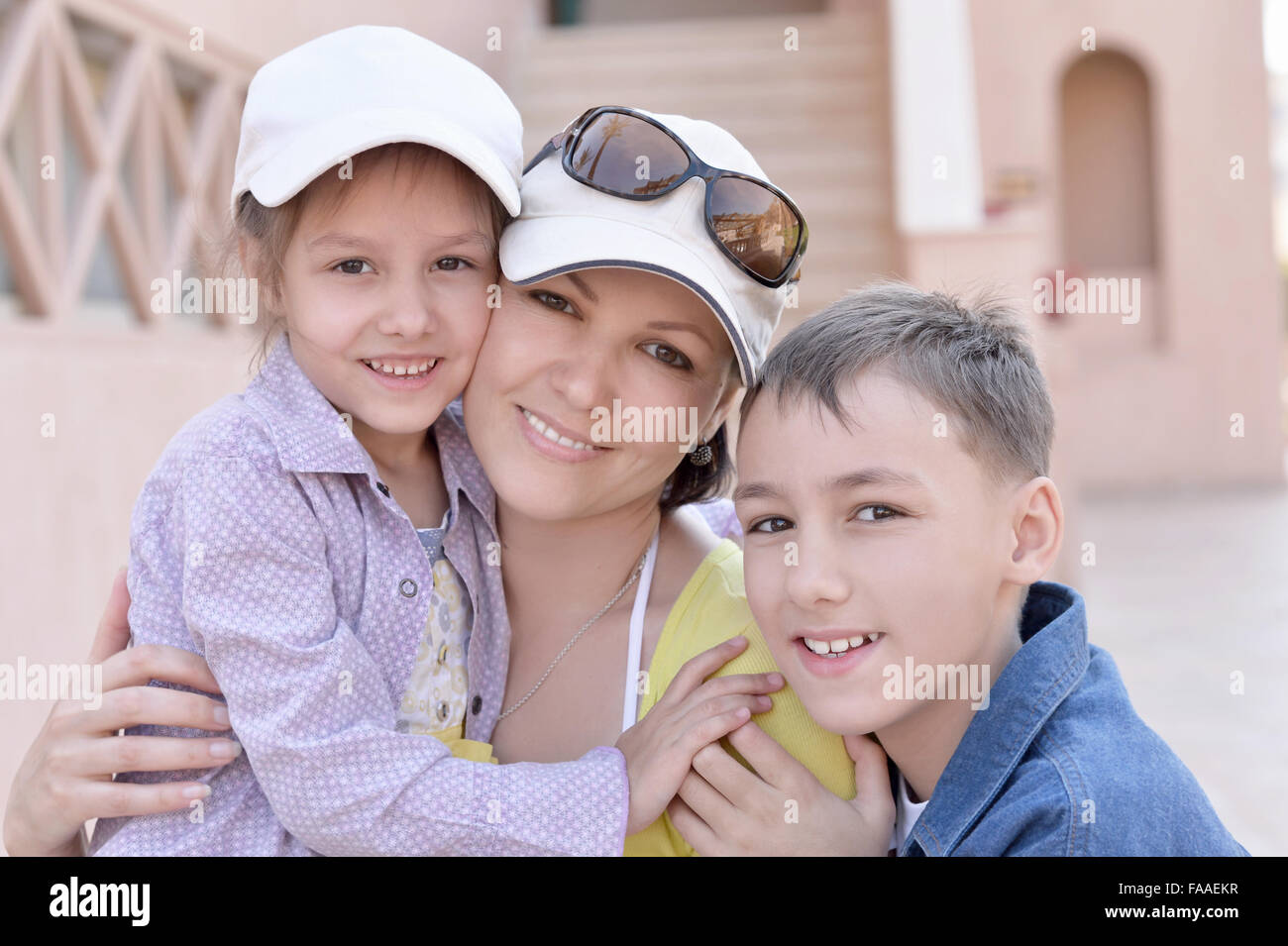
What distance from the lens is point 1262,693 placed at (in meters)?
5.69

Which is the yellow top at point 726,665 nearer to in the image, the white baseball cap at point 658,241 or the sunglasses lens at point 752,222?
the white baseball cap at point 658,241

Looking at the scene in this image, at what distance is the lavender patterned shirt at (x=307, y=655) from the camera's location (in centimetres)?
160

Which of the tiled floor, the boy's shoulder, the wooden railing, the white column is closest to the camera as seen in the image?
the boy's shoulder

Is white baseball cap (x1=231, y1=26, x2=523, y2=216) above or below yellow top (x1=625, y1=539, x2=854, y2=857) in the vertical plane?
above

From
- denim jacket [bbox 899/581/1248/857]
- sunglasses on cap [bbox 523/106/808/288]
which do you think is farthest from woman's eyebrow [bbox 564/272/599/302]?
denim jacket [bbox 899/581/1248/857]

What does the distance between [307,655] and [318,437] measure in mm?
Answer: 350

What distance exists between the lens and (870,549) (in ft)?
5.26

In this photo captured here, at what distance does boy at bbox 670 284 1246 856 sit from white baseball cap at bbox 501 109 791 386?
0.13m

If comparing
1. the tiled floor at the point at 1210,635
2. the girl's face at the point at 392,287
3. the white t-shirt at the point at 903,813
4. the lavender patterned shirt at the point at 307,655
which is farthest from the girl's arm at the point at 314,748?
the tiled floor at the point at 1210,635

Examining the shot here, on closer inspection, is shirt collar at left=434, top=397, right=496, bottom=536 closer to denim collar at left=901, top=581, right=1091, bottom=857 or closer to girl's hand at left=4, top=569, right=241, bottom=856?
girl's hand at left=4, top=569, right=241, bottom=856

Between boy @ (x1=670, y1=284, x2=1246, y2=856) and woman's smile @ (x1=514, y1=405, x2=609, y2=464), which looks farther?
woman's smile @ (x1=514, y1=405, x2=609, y2=464)

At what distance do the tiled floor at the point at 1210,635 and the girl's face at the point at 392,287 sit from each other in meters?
2.95

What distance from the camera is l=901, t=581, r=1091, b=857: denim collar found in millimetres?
1577
